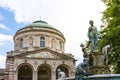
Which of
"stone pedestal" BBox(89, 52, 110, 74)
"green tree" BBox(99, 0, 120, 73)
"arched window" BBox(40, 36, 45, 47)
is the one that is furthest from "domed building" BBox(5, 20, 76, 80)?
"stone pedestal" BBox(89, 52, 110, 74)

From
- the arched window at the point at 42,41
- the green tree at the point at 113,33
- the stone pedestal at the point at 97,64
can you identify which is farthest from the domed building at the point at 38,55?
the stone pedestal at the point at 97,64

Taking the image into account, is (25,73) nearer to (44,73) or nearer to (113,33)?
(44,73)

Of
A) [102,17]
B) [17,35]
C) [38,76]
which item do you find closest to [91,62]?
[102,17]

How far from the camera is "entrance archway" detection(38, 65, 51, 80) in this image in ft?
166

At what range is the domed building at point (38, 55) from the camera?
157ft

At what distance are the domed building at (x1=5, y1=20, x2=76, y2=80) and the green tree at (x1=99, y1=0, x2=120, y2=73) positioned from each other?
81.9ft

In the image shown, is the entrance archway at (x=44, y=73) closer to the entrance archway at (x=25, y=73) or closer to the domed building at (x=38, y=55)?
the domed building at (x=38, y=55)

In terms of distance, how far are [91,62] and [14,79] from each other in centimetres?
3428

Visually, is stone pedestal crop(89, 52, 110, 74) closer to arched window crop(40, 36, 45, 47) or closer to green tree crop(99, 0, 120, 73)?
green tree crop(99, 0, 120, 73)

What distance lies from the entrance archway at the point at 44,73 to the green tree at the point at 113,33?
27.1m

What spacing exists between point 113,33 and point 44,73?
100ft

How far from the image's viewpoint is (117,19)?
23.2 m

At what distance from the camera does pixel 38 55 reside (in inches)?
1930

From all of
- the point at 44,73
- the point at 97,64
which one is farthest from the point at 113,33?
the point at 44,73
